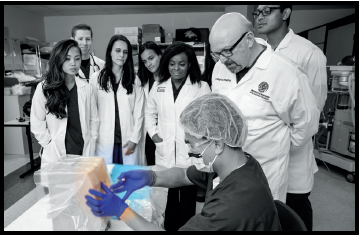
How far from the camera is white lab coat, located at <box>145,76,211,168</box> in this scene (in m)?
1.84

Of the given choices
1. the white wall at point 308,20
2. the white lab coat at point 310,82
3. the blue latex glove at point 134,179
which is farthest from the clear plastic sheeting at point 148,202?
the white wall at point 308,20

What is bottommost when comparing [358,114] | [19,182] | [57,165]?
[19,182]

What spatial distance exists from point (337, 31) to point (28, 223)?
500 centimetres

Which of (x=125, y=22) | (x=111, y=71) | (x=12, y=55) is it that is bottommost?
(x=111, y=71)

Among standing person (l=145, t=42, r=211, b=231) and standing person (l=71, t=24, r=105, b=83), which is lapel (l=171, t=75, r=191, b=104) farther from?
standing person (l=71, t=24, r=105, b=83)

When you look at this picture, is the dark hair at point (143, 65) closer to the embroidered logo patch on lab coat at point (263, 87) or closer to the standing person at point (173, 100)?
the standing person at point (173, 100)

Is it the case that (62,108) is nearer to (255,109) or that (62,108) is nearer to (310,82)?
(255,109)

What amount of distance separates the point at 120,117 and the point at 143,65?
507 mm

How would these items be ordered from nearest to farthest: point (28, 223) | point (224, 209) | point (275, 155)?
point (224, 209) → point (28, 223) → point (275, 155)

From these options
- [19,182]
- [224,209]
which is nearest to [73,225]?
[224,209]

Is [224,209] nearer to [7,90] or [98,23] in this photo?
[98,23]

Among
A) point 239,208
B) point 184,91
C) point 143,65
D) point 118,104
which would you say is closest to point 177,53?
point 184,91

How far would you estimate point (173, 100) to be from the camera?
6.18 feet

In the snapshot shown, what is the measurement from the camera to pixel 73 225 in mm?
857
